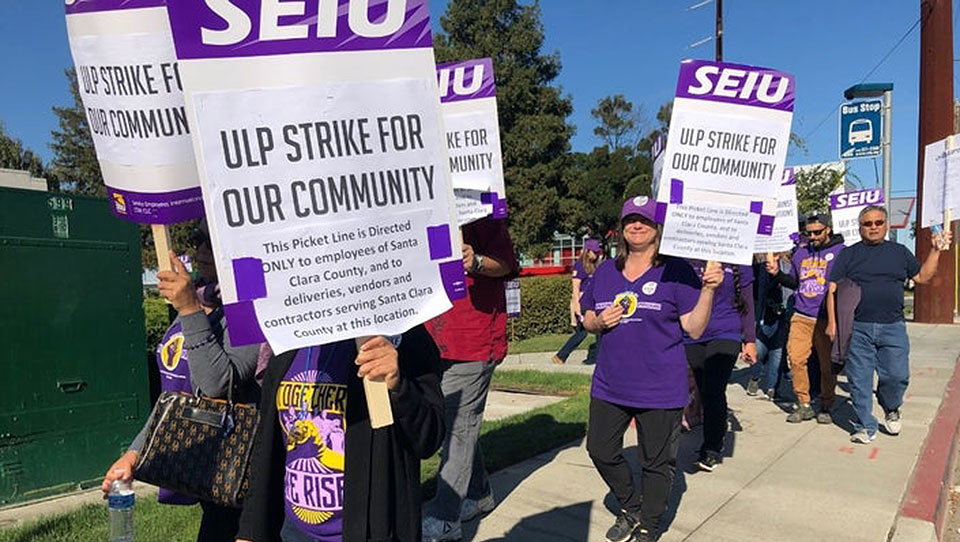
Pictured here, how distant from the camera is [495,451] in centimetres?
609

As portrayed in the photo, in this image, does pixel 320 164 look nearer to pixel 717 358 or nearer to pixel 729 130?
pixel 729 130

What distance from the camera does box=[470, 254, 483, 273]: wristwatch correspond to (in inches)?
159

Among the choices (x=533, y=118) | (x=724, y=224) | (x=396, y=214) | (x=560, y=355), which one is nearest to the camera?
(x=396, y=214)

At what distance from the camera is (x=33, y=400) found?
17.0 ft

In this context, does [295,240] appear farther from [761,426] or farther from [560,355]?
[560,355]

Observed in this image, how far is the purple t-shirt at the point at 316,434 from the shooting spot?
2232 mm

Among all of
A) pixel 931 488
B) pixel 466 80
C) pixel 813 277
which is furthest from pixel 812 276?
pixel 466 80

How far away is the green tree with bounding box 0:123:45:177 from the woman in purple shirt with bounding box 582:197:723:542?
28.2 metres

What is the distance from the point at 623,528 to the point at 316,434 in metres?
2.57

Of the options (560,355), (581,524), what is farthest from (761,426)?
(560,355)

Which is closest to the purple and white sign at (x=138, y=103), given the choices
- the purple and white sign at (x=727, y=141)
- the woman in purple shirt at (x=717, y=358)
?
the purple and white sign at (x=727, y=141)

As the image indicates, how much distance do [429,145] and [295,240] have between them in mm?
476

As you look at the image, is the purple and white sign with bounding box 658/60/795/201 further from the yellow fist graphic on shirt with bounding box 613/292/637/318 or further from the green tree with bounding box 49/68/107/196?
the green tree with bounding box 49/68/107/196

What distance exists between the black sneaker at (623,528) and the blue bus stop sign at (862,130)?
1369 centimetres
